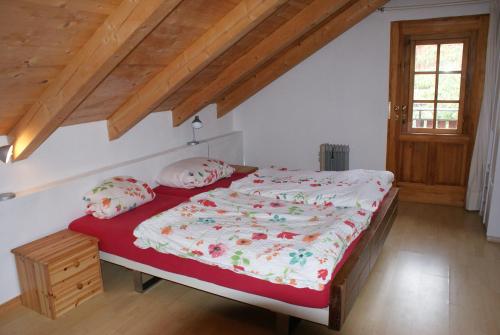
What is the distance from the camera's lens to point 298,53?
4543 mm

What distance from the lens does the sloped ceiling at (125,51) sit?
211 centimetres

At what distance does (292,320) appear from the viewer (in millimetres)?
2441

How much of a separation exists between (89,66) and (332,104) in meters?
3.20

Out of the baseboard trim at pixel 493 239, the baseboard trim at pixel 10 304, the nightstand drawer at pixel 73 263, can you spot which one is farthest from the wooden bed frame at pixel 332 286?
the baseboard trim at pixel 493 239

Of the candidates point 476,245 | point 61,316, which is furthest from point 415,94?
point 61,316

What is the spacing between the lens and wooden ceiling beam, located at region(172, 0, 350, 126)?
3486mm

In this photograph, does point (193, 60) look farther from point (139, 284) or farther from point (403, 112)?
point (403, 112)

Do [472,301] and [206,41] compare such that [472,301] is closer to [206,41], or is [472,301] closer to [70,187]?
[206,41]

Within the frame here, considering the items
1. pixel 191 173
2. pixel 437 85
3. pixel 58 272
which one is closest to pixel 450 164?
pixel 437 85

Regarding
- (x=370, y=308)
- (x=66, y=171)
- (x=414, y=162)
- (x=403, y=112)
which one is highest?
(x=403, y=112)

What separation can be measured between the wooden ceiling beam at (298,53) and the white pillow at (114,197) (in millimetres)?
2006

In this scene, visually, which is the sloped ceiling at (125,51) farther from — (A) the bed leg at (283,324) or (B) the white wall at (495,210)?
(B) the white wall at (495,210)

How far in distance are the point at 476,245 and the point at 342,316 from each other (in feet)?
6.70

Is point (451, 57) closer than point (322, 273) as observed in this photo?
No
